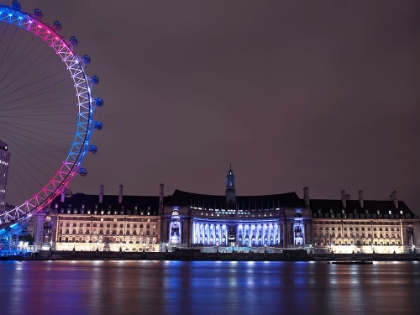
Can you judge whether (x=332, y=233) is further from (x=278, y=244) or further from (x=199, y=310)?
(x=199, y=310)

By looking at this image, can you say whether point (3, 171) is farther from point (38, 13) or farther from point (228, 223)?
point (38, 13)

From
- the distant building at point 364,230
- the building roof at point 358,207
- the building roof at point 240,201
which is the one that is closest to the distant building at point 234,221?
the building roof at point 240,201

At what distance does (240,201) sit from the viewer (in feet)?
616

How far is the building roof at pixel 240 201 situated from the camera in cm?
17190

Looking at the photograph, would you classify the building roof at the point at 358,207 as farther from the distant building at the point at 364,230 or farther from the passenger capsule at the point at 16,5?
the passenger capsule at the point at 16,5

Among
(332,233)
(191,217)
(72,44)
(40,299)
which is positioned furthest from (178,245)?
(40,299)

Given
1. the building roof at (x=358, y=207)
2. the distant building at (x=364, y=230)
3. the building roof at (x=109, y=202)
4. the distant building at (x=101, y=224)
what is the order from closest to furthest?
1. the distant building at (x=101, y=224)
2. the building roof at (x=109, y=202)
3. the distant building at (x=364, y=230)
4. the building roof at (x=358, y=207)

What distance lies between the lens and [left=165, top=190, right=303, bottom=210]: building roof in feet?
564

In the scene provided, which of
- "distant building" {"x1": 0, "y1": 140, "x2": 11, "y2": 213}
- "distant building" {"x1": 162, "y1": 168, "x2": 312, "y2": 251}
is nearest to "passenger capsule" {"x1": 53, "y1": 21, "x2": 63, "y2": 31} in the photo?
"distant building" {"x1": 162, "y1": 168, "x2": 312, "y2": 251}

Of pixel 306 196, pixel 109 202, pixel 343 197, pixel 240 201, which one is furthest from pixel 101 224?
pixel 343 197

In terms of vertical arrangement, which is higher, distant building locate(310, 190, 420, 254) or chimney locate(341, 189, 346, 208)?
chimney locate(341, 189, 346, 208)

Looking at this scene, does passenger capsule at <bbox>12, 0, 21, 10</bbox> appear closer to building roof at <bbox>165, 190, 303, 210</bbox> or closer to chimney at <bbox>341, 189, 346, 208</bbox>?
building roof at <bbox>165, 190, 303, 210</bbox>

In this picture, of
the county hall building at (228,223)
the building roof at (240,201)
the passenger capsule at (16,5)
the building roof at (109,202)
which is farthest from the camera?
the building roof at (240,201)

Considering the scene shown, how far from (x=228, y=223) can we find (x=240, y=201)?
1086 centimetres
